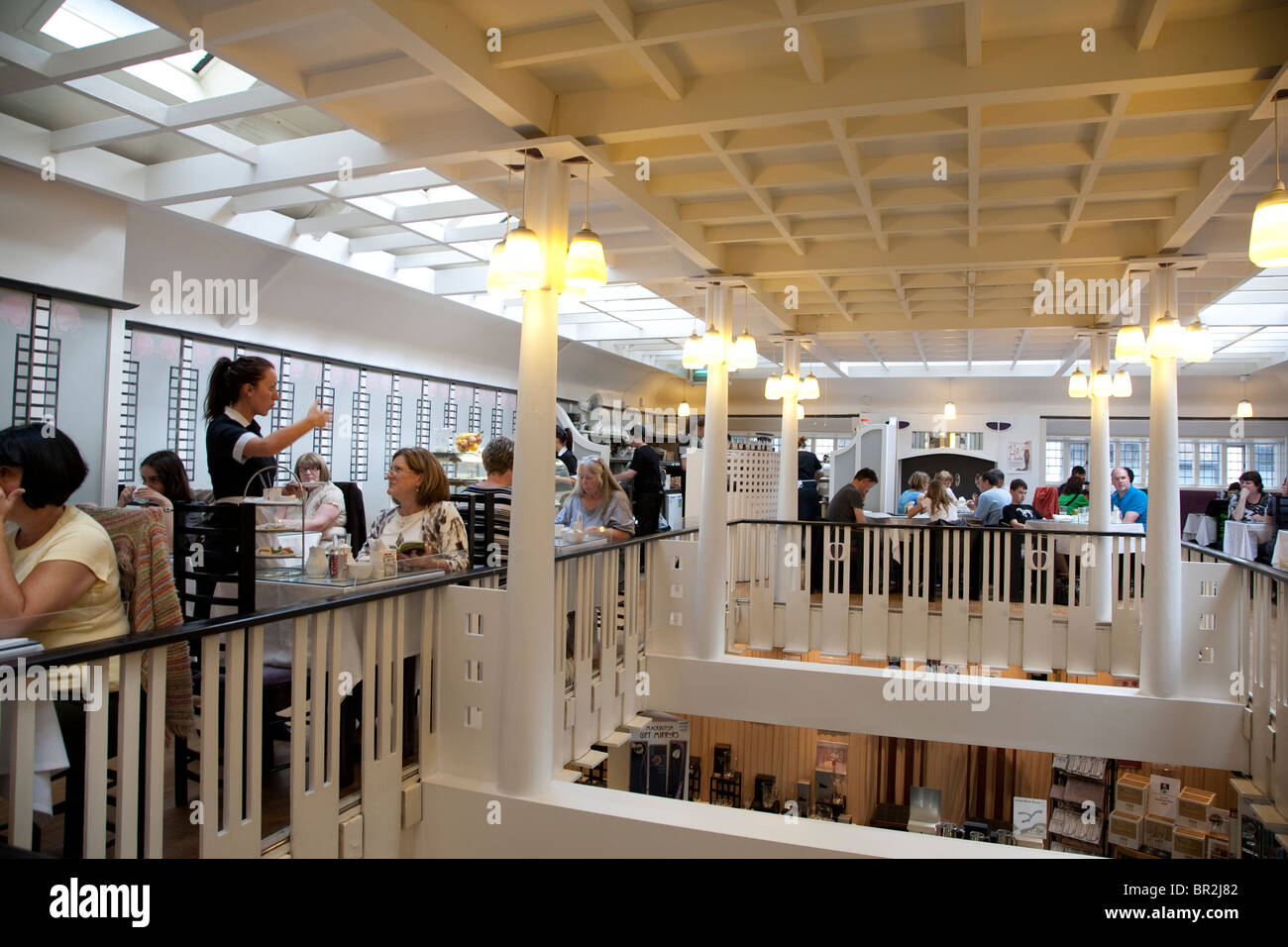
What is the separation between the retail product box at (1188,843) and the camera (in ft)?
17.8

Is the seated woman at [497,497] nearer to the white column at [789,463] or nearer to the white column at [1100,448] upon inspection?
the white column at [789,463]

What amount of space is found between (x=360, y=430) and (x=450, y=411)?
1753 millimetres

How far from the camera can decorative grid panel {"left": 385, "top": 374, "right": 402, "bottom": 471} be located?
9.37 meters

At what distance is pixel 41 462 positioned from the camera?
244 centimetres

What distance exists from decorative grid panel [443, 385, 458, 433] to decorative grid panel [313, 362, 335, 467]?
6.54 feet

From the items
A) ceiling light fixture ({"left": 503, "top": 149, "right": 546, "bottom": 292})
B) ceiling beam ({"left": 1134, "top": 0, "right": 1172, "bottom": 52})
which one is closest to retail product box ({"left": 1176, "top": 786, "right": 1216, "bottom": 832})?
ceiling beam ({"left": 1134, "top": 0, "right": 1172, "bottom": 52})

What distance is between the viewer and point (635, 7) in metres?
3.33

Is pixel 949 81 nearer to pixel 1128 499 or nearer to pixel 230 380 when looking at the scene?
pixel 230 380

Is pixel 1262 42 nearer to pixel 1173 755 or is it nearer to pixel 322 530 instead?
pixel 1173 755

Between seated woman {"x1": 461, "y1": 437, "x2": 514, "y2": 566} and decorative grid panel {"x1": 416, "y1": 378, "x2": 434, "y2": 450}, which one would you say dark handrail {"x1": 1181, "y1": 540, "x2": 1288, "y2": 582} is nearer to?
seated woman {"x1": 461, "y1": 437, "x2": 514, "y2": 566}

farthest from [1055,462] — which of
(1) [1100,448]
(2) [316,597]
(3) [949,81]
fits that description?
(2) [316,597]

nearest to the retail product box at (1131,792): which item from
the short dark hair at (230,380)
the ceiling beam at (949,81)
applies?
the ceiling beam at (949,81)
